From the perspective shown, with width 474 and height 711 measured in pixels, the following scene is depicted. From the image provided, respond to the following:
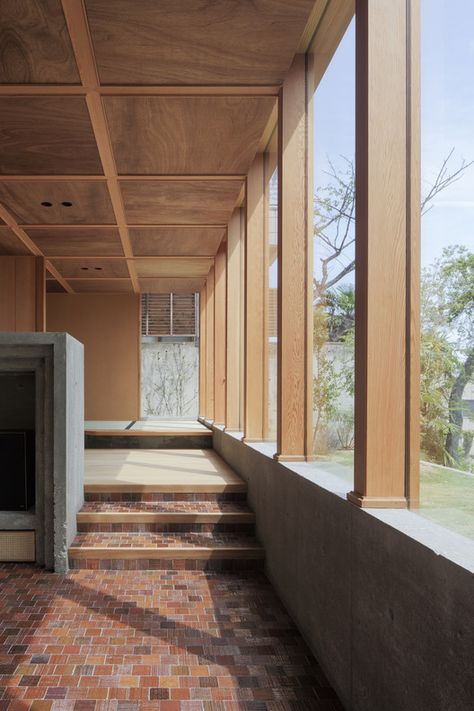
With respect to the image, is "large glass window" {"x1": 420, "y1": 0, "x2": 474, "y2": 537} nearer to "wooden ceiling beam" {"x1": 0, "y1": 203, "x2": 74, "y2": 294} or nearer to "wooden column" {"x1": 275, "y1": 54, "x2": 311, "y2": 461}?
"wooden column" {"x1": 275, "y1": 54, "x2": 311, "y2": 461}

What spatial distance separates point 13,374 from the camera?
4527 mm

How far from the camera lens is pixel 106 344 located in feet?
34.6

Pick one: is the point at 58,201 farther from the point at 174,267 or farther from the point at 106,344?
the point at 106,344

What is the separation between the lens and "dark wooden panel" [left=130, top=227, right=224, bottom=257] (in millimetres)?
6391

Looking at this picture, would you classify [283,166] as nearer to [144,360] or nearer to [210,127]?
[210,127]

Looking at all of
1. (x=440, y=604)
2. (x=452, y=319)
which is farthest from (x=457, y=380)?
(x=440, y=604)

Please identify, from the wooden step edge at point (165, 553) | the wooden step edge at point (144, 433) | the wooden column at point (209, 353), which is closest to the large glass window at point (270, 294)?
the wooden step edge at point (165, 553)

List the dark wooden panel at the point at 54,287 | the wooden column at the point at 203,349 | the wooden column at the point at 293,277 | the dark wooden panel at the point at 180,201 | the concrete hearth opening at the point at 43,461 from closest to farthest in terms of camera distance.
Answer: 1. the wooden column at the point at 293,277
2. the concrete hearth opening at the point at 43,461
3. the dark wooden panel at the point at 180,201
4. the dark wooden panel at the point at 54,287
5. the wooden column at the point at 203,349

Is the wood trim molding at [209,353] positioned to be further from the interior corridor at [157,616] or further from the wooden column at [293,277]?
the wooden column at [293,277]

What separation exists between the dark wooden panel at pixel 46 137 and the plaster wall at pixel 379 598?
2.49 meters

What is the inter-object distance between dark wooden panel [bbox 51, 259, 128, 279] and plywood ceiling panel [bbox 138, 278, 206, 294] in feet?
2.10

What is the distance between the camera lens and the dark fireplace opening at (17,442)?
13.9 ft

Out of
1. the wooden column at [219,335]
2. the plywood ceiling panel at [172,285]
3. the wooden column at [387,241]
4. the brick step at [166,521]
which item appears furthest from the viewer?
the plywood ceiling panel at [172,285]

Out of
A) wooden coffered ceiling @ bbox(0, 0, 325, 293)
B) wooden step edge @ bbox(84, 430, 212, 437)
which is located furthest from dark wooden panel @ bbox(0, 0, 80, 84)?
wooden step edge @ bbox(84, 430, 212, 437)
